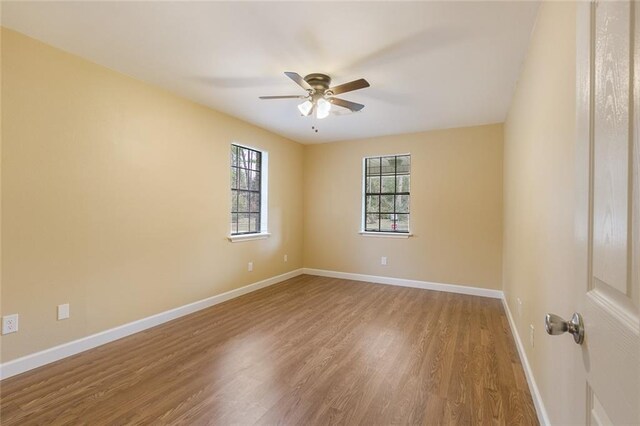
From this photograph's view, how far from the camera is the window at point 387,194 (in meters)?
4.94

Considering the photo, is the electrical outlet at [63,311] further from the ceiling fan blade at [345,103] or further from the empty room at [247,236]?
the ceiling fan blade at [345,103]

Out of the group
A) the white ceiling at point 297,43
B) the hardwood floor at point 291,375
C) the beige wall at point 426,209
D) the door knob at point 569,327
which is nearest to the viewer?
the door knob at point 569,327

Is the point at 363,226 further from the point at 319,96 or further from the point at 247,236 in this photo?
the point at 319,96

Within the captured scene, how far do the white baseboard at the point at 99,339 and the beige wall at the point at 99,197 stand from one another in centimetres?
6

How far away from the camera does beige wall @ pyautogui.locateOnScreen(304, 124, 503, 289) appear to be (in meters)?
4.24

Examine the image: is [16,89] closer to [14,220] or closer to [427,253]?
[14,220]

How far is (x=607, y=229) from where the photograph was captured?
60 cm

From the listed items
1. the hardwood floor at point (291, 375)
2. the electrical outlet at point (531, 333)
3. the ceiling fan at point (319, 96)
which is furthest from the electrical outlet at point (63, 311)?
the electrical outlet at point (531, 333)

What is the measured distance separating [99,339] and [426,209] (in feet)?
14.2

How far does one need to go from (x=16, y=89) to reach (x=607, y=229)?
336cm

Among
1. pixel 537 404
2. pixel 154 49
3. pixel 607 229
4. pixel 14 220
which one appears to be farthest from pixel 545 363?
pixel 14 220

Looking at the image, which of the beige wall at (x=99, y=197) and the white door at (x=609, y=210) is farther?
the beige wall at (x=99, y=197)

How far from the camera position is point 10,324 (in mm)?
2172

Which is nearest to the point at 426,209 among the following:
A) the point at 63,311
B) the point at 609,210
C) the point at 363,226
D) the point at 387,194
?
the point at 387,194
